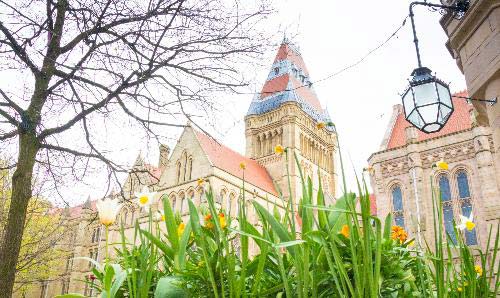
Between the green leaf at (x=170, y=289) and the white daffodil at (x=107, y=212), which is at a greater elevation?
the white daffodil at (x=107, y=212)

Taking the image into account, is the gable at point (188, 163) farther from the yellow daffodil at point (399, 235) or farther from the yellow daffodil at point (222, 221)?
the yellow daffodil at point (222, 221)

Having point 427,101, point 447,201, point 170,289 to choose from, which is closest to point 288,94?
point 447,201

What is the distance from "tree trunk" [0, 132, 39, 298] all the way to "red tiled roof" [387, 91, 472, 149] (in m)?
19.7

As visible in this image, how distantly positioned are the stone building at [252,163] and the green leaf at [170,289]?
2265cm

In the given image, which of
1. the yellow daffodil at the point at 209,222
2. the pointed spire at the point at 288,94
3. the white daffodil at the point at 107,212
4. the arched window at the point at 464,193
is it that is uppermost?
the pointed spire at the point at 288,94

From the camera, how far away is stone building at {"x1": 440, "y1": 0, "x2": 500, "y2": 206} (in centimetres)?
435

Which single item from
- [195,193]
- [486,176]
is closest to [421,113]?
[486,176]

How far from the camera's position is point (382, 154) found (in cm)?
2173

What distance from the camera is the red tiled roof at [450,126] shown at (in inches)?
854

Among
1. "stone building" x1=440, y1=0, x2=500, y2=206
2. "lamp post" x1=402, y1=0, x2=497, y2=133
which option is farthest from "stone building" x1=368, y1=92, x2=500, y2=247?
"lamp post" x1=402, y1=0, x2=497, y2=133

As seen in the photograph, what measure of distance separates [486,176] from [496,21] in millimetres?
16457

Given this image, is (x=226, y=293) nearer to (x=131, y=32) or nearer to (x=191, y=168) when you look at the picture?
(x=131, y=32)

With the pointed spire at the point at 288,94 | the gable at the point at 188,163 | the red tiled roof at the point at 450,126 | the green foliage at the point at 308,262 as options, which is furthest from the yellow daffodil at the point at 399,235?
the pointed spire at the point at 288,94

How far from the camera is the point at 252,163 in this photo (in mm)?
33625
